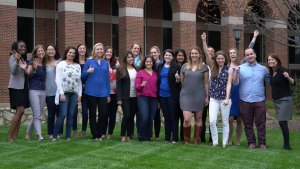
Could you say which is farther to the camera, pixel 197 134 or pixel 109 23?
pixel 109 23

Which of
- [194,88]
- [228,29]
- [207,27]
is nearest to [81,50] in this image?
[194,88]

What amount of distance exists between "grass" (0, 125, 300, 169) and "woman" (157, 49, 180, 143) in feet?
1.62

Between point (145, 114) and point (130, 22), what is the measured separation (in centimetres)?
1288

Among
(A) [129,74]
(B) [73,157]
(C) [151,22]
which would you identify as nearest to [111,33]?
(C) [151,22]

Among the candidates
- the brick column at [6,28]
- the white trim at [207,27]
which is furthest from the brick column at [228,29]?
the brick column at [6,28]

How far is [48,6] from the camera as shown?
24078 mm

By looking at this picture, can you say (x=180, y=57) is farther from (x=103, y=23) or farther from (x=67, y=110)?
(x=103, y=23)

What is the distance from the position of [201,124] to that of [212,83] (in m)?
0.86

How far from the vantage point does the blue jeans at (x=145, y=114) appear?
1027 centimetres

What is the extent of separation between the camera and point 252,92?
9.82 m

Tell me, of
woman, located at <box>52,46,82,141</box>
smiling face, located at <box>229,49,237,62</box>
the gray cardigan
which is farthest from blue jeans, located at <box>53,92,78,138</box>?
smiling face, located at <box>229,49,237,62</box>

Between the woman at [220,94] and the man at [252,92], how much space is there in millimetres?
242

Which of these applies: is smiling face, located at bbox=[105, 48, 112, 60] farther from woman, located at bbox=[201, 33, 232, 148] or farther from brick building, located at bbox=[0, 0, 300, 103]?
brick building, located at bbox=[0, 0, 300, 103]

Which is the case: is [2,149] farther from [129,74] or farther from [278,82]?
[278,82]
